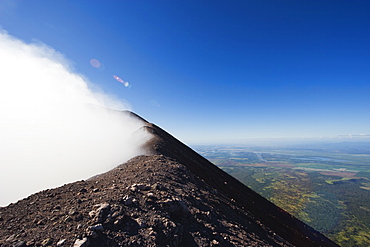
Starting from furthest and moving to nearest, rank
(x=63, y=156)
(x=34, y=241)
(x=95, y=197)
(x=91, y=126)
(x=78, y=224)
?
(x=91, y=126), (x=63, y=156), (x=95, y=197), (x=78, y=224), (x=34, y=241)

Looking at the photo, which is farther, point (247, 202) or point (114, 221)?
point (247, 202)

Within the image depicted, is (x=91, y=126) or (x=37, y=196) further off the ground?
(x=91, y=126)

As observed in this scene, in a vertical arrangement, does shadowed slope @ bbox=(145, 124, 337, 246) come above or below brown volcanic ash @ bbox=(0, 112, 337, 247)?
below

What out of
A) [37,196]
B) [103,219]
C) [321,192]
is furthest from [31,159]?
[321,192]

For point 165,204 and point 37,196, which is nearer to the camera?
point 165,204

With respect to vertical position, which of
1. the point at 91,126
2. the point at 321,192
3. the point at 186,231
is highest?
the point at 91,126

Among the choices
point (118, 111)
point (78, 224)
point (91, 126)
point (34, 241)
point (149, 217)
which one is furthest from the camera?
point (118, 111)

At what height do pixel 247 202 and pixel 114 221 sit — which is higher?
A: pixel 114 221

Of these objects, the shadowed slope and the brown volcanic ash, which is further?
the shadowed slope

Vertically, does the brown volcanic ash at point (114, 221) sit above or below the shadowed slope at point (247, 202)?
above

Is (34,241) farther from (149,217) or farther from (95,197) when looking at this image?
(149,217)

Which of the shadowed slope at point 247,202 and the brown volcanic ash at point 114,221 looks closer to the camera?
the brown volcanic ash at point 114,221
